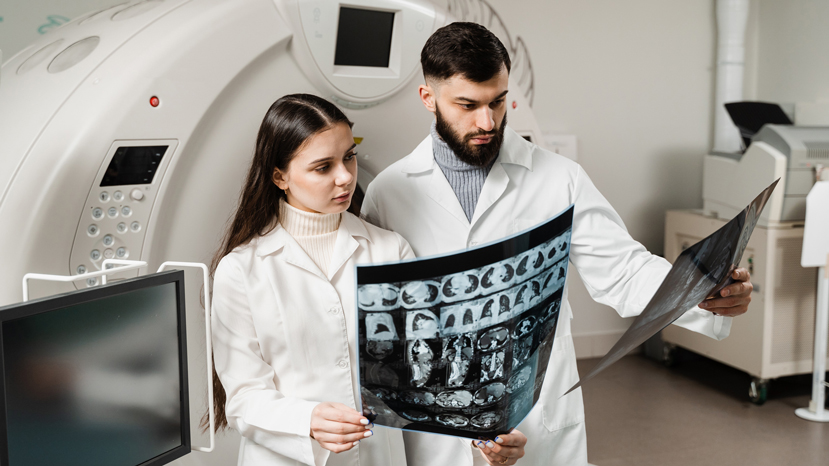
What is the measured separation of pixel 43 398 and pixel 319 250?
45cm

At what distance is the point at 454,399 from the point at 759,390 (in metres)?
2.42

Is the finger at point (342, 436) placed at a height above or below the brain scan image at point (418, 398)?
below

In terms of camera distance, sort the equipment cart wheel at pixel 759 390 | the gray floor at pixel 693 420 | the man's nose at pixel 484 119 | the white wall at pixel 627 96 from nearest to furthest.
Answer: the man's nose at pixel 484 119
the gray floor at pixel 693 420
the equipment cart wheel at pixel 759 390
the white wall at pixel 627 96

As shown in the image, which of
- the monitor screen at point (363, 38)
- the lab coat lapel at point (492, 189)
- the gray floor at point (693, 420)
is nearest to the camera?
the lab coat lapel at point (492, 189)

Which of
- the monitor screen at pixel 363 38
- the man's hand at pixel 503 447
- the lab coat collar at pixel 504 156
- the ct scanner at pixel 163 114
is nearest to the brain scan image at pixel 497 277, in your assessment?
the man's hand at pixel 503 447

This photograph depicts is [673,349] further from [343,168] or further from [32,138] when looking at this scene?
[32,138]

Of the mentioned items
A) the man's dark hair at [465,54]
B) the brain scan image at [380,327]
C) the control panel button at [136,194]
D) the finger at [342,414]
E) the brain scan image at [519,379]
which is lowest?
the finger at [342,414]

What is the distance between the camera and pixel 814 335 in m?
2.80

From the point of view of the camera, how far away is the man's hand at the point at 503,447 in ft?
3.13

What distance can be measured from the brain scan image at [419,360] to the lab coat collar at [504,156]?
480 mm

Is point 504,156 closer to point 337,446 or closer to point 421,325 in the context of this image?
point 421,325

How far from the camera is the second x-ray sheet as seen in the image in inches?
33.3

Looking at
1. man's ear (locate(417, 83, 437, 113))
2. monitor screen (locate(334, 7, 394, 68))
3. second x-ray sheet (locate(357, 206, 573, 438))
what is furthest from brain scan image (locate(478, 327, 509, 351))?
monitor screen (locate(334, 7, 394, 68))

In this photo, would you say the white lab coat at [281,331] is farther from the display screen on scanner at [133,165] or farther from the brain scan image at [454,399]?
the display screen on scanner at [133,165]
